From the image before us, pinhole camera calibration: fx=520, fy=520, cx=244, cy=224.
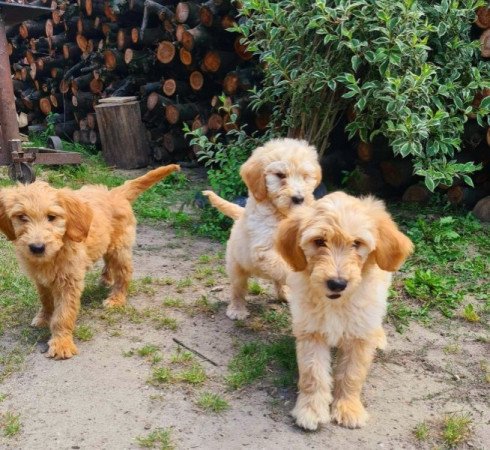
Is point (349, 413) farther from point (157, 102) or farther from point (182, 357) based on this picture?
point (157, 102)

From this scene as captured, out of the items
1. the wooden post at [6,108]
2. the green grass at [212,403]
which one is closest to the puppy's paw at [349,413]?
the green grass at [212,403]

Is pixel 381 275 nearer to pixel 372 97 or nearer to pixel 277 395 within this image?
pixel 277 395

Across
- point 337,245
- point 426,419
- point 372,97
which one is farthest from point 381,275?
point 372,97

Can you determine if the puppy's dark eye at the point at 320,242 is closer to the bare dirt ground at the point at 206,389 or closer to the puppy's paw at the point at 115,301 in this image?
the bare dirt ground at the point at 206,389

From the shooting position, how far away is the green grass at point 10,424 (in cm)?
291

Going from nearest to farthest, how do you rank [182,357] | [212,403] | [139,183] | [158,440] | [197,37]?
[158,440]
[212,403]
[182,357]
[139,183]
[197,37]

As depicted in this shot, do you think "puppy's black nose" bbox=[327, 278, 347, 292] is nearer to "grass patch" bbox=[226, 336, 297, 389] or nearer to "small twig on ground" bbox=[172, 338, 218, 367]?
"grass patch" bbox=[226, 336, 297, 389]

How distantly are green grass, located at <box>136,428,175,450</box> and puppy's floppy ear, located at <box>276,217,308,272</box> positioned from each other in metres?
1.18

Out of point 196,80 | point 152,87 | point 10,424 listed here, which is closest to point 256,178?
point 10,424

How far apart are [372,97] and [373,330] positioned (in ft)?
10.4

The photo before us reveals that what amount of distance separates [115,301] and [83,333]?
53 centimetres

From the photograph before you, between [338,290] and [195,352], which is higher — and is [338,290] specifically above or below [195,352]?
above

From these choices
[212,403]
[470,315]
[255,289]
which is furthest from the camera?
[255,289]

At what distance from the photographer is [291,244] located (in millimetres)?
2961
